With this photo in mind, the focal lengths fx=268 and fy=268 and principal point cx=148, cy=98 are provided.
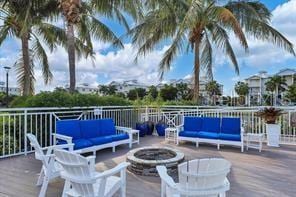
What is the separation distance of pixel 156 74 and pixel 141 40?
266 cm

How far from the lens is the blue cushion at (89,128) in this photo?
6.49 m

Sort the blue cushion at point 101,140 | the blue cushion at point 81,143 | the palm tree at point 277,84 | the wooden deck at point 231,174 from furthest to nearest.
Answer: the palm tree at point 277,84 → the blue cushion at point 101,140 → the blue cushion at point 81,143 → the wooden deck at point 231,174

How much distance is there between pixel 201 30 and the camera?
12.6 m

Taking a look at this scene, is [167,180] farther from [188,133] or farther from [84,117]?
[84,117]

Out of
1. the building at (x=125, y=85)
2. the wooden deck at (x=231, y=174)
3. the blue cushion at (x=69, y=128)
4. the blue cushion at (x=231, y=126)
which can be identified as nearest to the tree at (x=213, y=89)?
the building at (x=125, y=85)

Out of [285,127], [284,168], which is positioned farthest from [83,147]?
[285,127]

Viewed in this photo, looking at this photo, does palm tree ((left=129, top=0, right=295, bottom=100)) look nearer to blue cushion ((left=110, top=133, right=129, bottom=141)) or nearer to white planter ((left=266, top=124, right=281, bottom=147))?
white planter ((left=266, top=124, right=281, bottom=147))

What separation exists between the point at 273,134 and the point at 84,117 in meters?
5.57

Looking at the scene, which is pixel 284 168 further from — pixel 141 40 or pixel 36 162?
pixel 141 40

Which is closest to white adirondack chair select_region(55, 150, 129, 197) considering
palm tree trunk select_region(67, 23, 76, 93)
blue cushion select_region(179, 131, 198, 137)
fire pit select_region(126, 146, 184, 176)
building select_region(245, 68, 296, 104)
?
fire pit select_region(126, 146, 184, 176)

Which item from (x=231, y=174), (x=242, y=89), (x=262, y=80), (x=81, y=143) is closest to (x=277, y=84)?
(x=262, y=80)

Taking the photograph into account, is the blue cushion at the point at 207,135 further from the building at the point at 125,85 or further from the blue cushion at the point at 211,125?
the building at the point at 125,85

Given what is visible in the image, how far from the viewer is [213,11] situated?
35.7 feet

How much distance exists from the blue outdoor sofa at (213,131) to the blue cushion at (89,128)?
2.43m
